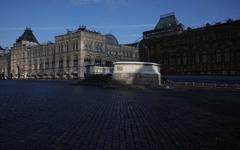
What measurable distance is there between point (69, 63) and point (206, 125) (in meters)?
94.4

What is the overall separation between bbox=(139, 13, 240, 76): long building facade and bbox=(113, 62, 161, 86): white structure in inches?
846

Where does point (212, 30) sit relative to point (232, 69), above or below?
above

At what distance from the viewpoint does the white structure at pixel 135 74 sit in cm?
4422

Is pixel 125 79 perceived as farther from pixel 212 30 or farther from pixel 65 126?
pixel 65 126

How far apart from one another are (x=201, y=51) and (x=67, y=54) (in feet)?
169

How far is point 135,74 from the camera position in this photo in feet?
145

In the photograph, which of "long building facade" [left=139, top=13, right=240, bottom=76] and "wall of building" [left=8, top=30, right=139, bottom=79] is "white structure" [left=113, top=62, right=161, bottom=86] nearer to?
"long building facade" [left=139, top=13, right=240, bottom=76]

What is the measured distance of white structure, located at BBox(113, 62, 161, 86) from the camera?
1741 inches

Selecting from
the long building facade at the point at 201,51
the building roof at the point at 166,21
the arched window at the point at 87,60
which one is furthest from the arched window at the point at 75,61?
the building roof at the point at 166,21

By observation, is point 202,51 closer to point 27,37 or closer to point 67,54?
point 67,54

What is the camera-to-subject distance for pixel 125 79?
4438 centimetres

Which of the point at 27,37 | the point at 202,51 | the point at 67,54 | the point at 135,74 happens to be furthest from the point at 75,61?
the point at 135,74

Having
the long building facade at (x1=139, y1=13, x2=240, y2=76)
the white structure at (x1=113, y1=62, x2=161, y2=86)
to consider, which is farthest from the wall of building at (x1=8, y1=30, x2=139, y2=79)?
the white structure at (x1=113, y1=62, x2=161, y2=86)

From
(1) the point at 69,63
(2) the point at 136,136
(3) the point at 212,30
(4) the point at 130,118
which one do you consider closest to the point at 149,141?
(2) the point at 136,136
